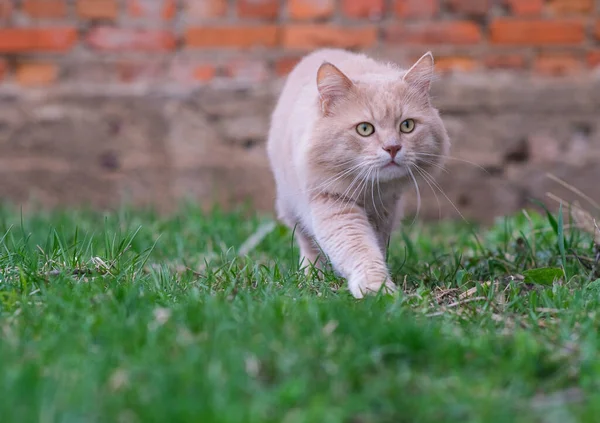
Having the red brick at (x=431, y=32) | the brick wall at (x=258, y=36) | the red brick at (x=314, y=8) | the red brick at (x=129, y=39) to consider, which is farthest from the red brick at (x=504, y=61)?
the red brick at (x=129, y=39)

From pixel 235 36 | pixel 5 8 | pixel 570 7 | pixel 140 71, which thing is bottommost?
pixel 140 71

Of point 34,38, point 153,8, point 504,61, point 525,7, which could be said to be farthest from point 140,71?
point 525,7

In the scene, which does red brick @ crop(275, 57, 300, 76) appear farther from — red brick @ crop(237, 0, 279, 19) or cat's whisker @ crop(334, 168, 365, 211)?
cat's whisker @ crop(334, 168, 365, 211)

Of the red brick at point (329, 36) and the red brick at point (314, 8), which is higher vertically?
the red brick at point (314, 8)

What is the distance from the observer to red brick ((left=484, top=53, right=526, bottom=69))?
14.9 ft

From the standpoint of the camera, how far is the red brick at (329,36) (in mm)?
4531

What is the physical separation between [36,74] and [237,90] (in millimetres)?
1183

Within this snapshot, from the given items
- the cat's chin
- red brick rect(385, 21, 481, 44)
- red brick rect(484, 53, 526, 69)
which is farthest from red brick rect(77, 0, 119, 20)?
the cat's chin

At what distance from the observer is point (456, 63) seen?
14.9ft

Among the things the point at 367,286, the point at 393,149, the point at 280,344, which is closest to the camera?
the point at 280,344

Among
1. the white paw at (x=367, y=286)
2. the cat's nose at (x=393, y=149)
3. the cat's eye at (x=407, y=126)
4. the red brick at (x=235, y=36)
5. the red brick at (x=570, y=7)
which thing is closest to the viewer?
the white paw at (x=367, y=286)

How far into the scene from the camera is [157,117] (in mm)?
4598

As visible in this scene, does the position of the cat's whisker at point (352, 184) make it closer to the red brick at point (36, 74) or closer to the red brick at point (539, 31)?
the red brick at point (539, 31)

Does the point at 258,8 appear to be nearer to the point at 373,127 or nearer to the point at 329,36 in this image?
the point at 329,36
